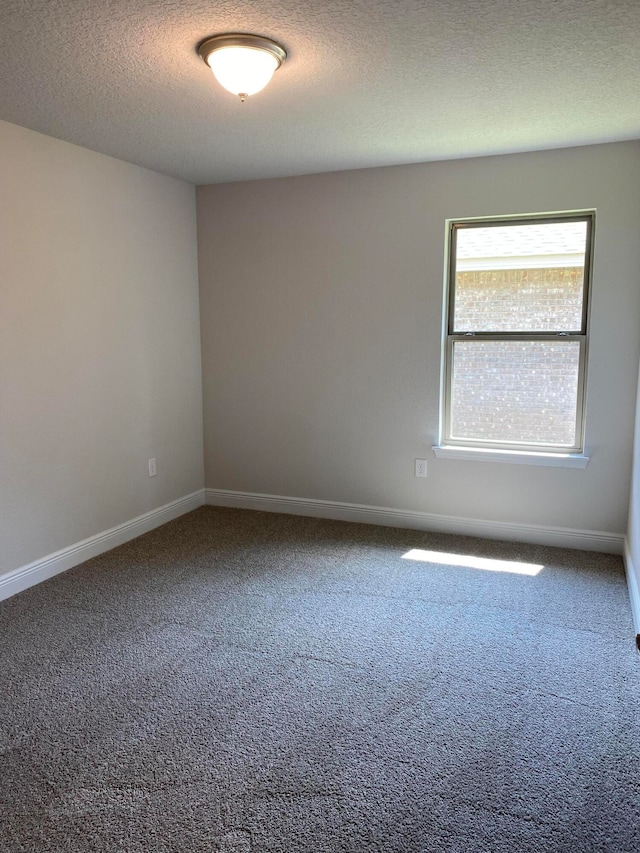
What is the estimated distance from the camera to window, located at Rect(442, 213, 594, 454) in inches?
139

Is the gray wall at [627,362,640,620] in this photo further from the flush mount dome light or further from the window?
the flush mount dome light

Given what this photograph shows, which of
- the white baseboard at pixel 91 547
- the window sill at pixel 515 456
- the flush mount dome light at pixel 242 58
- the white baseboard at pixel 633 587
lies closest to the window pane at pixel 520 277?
the window sill at pixel 515 456

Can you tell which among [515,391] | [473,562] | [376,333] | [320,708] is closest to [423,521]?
[473,562]

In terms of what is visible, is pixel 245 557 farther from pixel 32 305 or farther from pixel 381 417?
pixel 32 305

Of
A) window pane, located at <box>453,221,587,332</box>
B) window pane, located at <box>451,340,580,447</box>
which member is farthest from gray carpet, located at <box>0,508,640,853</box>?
window pane, located at <box>453,221,587,332</box>

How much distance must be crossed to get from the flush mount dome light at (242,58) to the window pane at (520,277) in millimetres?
1895

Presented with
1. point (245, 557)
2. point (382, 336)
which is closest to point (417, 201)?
point (382, 336)

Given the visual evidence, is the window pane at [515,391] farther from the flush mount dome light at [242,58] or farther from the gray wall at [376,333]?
the flush mount dome light at [242,58]

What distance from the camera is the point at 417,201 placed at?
3715 mm

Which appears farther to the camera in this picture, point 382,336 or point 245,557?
point 382,336

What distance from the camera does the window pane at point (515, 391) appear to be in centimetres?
359

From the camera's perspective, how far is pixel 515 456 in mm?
3672

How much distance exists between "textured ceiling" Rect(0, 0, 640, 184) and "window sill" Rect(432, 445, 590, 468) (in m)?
1.75

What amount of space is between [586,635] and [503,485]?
4.08 feet
